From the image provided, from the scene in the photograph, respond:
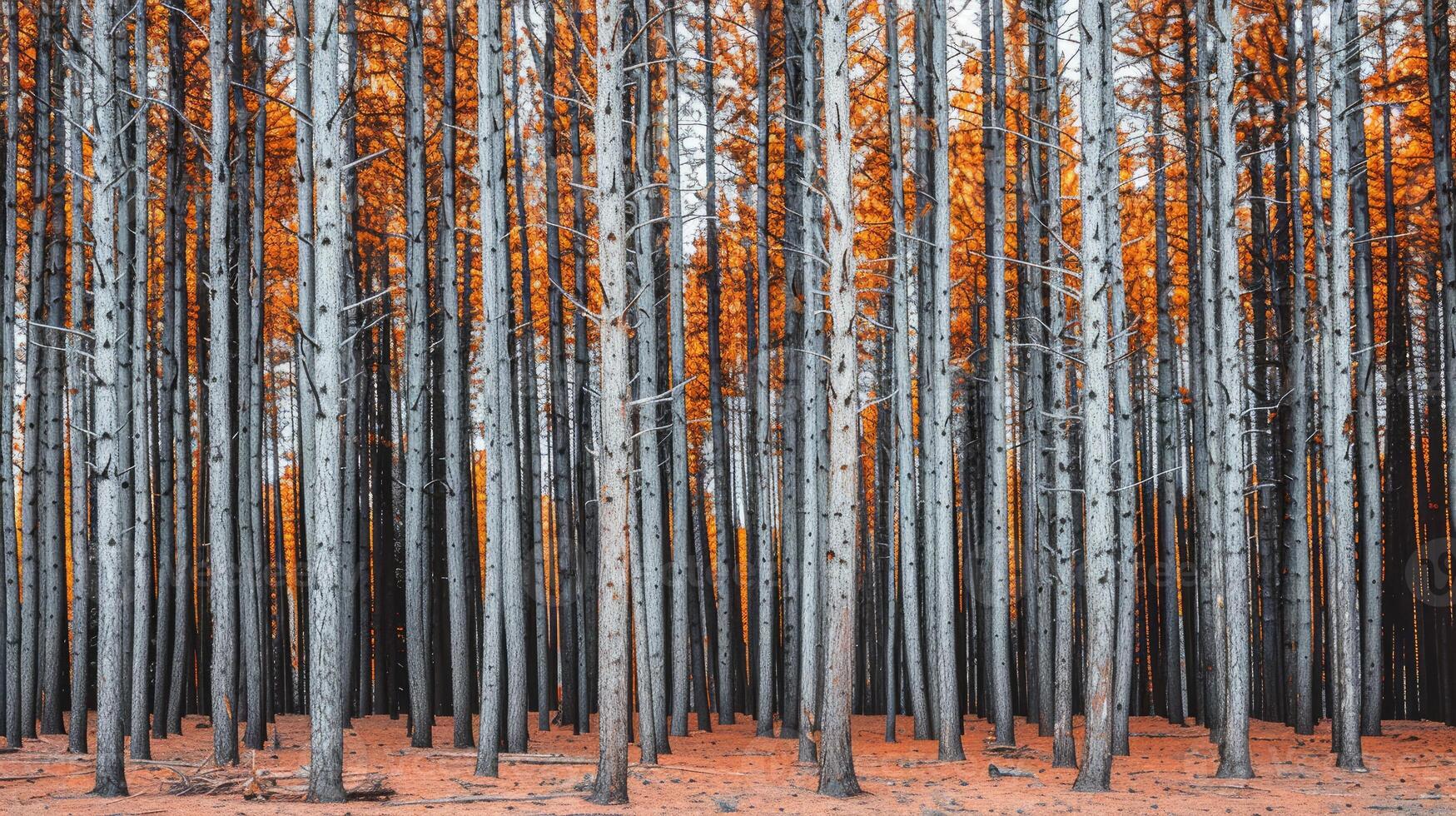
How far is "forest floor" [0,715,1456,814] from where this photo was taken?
27.3ft

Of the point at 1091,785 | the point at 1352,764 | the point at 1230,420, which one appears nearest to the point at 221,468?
the point at 1091,785

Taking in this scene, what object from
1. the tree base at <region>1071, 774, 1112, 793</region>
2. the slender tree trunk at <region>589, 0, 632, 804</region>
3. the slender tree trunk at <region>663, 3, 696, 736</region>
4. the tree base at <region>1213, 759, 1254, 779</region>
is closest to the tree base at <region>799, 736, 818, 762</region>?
the slender tree trunk at <region>663, 3, 696, 736</region>

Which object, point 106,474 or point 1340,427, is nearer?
point 106,474

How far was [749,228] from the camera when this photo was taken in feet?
56.2

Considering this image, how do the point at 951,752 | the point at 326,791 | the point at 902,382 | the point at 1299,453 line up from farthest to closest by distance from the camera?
the point at 1299,453
the point at 902,382
the point at 951,752
the point at 326,791

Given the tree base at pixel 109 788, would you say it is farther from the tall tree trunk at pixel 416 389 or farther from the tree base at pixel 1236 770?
the tree base at pixel 1236 770

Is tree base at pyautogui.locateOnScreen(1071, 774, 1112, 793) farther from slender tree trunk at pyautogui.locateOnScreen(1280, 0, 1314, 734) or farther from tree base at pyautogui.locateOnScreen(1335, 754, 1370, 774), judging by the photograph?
slender tree trunk at pyautogui.locateOnScreen(1280, 0, 1314, 734)

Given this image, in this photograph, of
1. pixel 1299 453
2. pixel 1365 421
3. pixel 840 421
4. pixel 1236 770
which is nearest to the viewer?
pixel 840 421

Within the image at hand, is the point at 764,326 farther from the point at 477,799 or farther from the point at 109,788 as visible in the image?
the point at 109,788

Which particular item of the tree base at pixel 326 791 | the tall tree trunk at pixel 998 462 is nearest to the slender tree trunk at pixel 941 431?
A: the tall tree trunk at pixel 998 462

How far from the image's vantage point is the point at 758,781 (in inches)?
392

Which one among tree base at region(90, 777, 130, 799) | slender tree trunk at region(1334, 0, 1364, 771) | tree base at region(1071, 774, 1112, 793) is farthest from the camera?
slender tree trunk at region(1334, 0, 1364, 771)

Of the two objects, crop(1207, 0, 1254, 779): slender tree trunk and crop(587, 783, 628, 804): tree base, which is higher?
crop(1207, 0, 1254, 779): slender tree trunk

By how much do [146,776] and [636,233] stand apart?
6655 mm
